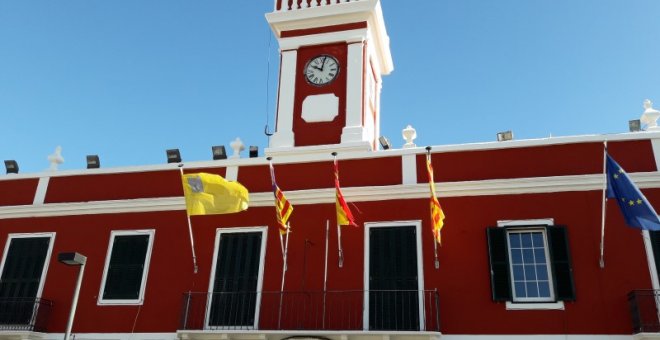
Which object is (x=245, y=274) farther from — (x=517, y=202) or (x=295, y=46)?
(x=295, y=46)

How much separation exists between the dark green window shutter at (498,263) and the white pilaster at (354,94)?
505 cm

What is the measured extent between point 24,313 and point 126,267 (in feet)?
8.24

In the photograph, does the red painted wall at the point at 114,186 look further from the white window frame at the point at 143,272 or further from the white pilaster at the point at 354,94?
the white pilaster at the point at 354,94

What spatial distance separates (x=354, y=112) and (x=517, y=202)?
564cm

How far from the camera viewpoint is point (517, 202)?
13.7 metres

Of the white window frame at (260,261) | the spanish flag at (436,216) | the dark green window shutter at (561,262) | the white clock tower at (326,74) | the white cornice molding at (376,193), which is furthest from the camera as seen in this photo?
the white clock tower at (326,74)

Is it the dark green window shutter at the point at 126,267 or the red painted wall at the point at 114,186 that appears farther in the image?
the red painted wall at the point at 114,186

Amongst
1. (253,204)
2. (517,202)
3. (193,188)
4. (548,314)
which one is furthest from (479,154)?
(193,188)

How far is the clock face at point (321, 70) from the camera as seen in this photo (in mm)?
18531

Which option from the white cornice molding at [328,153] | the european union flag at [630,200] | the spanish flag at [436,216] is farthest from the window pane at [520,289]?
the white cornice molding at [328,153]

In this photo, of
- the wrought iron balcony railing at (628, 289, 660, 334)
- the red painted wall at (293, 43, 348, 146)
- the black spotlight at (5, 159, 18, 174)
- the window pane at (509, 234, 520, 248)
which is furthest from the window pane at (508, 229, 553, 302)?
the black spotlight at (5, 159, 18, 174)

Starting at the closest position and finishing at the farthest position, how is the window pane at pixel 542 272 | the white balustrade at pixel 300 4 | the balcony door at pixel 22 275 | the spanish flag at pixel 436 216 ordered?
the spanish flag at pixel 436 216 < the window pane at pixel 542 272 < the balcony door at pixel 22 275 < the white balustrade at pixel 300 4

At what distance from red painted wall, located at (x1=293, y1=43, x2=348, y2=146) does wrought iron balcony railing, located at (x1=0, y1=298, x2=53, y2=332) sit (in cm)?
745

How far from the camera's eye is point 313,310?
537 inches
